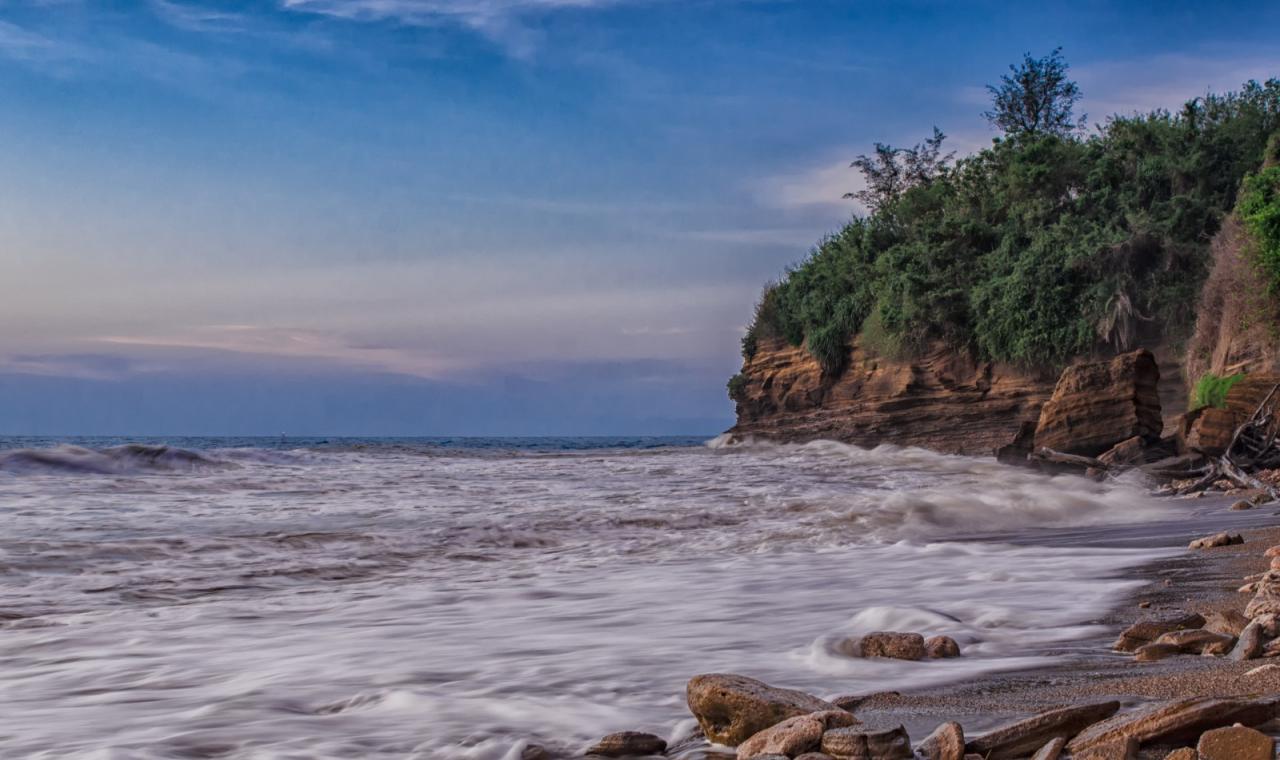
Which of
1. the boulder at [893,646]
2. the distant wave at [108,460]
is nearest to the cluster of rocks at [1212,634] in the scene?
the boulder at [893,646]

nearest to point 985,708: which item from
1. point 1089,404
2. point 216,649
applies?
point 216,649

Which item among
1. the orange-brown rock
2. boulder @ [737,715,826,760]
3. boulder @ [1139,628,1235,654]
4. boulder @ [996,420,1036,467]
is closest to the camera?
boulder @ [737,715,826,760]

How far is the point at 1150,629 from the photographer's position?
3613mm

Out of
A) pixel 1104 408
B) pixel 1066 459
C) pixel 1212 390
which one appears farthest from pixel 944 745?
pixel 1212 390

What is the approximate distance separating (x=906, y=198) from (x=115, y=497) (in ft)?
86.9

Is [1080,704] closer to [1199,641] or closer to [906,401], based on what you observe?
[1199,641]

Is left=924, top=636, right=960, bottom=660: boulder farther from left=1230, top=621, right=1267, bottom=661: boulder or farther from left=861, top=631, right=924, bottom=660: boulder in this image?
left=1230, top=621, right=1267, bottom=661: boulder

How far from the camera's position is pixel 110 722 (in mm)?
3469

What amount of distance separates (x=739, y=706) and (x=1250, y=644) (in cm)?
169

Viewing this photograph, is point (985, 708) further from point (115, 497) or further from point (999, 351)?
point (999, 351)

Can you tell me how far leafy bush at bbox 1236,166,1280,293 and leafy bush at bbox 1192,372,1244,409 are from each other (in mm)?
1695

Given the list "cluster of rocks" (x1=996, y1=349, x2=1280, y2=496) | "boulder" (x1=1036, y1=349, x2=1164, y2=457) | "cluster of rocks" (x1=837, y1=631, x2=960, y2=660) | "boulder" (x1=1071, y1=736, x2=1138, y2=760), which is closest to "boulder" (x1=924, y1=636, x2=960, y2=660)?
"cluster of rocks" (x1=837, y1=631, x2=960, y2=660)

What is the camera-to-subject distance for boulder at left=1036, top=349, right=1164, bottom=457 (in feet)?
51.9

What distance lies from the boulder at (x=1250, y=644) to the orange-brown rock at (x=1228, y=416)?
37.2 feet
